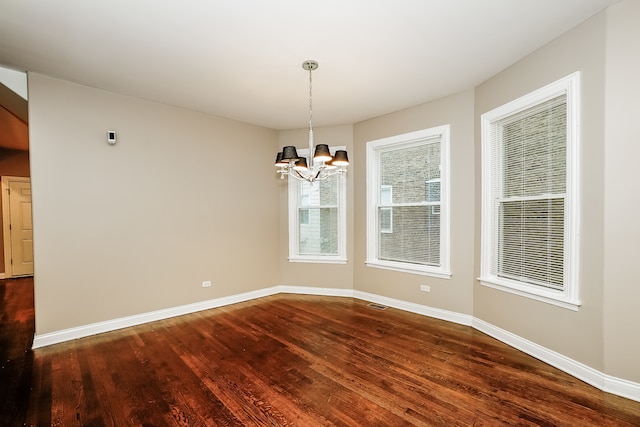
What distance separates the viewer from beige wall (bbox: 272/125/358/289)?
16.1ft

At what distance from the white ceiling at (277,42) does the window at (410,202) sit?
78cm

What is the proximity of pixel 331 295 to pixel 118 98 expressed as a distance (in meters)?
4.12

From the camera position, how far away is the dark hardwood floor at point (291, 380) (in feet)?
6.59

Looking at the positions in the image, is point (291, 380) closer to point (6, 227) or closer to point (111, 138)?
point (111, 138)

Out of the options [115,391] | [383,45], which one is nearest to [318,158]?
[383,45]

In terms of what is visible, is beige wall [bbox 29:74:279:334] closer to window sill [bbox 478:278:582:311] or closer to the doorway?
window sill [bbox 478:278:582:311]

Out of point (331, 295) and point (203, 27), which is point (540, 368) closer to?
point (331, 295)

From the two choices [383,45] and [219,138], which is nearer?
[383,45]

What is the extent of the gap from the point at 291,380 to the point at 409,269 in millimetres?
2390

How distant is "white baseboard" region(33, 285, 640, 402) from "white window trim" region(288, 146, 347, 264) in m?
0.51

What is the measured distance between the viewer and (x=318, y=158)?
9.13 feet

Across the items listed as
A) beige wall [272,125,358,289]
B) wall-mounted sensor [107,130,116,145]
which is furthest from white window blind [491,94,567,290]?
wall-mounted sensor [107,130,116,145]

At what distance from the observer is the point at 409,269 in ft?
13.8

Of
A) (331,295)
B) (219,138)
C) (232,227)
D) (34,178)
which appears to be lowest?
(331,295)
